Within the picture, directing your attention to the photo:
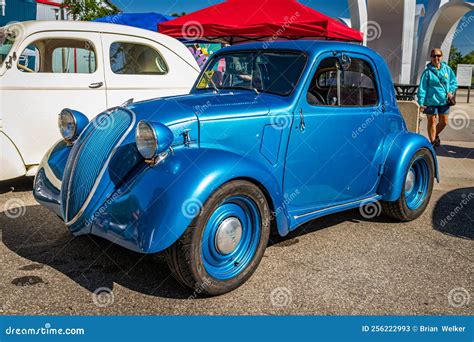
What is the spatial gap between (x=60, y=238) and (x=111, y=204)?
1405 mm

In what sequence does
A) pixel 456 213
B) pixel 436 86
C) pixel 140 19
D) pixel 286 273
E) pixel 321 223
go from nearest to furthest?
pixel 286 273 → pixel 321 223 → pixel 456 213 → pixel 436 86 → pixel 140 19

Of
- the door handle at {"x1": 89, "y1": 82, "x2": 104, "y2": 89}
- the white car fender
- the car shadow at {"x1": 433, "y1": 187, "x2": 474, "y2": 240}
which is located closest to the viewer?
the car shadow at {"x1": 433, "y1": 187, "x2": 474, "y2": 240}

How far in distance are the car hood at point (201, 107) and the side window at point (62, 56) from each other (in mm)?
2792

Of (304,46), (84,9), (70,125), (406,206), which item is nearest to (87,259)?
(70,125)

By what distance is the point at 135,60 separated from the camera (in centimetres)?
615

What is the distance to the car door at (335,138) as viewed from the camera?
11.8 feet

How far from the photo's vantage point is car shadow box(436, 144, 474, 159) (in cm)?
822

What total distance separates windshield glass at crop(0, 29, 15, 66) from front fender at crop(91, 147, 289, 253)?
330cm

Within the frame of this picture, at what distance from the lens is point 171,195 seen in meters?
2.72

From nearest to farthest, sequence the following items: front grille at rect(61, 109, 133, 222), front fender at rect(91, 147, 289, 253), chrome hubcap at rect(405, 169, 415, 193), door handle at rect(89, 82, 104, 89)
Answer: front fender at rect(91, 147, 289, 253)
front grille at rect(61, 109, 133, 222)
chrome hubcap at rect(405, 169, 415, 193)
door handle at rect(89, 82, 104, 89)

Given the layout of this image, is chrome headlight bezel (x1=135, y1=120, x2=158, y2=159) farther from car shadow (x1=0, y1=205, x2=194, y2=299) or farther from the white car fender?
the white car fender

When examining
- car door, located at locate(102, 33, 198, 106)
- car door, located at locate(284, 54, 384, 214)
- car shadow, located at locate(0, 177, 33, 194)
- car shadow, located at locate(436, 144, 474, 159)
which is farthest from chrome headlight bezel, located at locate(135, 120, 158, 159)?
car shadow, located at locate(436, 144, 474, 159)

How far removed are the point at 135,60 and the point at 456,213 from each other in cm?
439

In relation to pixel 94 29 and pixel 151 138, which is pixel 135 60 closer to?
pixel 94 29
